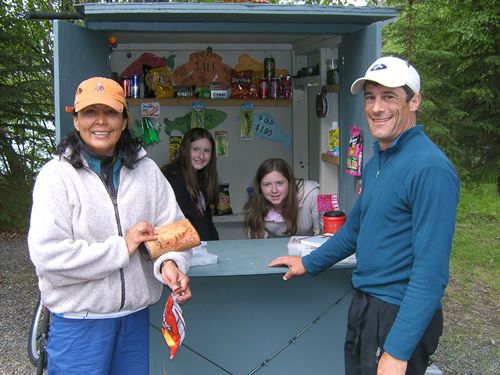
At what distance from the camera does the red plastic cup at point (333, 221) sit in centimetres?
309

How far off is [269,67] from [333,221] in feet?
5.63

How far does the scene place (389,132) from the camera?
1979 millimetres

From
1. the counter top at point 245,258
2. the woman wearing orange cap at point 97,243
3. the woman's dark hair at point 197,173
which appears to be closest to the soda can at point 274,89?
the woman's dark hair at point 197,173

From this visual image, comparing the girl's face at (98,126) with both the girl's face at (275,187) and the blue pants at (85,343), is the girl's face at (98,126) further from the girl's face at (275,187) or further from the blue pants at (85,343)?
the girl's face at (275,187)

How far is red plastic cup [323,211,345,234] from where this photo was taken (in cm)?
309

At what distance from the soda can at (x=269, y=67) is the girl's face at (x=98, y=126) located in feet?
8.07

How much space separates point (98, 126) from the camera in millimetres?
2053

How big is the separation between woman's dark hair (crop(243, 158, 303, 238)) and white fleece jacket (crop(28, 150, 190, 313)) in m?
1.38

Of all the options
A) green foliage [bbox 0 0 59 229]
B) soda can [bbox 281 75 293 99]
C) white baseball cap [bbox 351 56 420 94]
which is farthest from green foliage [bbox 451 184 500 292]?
green foliage [bbox 0 0 59 229]

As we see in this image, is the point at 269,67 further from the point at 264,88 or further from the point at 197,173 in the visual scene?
the point at 197,173

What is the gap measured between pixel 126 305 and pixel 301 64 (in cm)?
286

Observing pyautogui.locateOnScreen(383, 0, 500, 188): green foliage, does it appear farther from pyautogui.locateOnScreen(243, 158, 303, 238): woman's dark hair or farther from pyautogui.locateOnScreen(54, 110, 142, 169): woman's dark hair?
pyautogui.locateOnScreen(54, 110, 142, 169): woman's dark hair

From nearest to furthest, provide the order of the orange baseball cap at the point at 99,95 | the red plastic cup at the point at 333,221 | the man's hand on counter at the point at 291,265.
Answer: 1. the orange baseball cap at the point at 99,95
2. the man's hand on counter at the point at 291,265
3. the red plastic cup at the point at 333,221

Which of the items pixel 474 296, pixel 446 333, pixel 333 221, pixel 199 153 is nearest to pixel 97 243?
pixel 333 221
